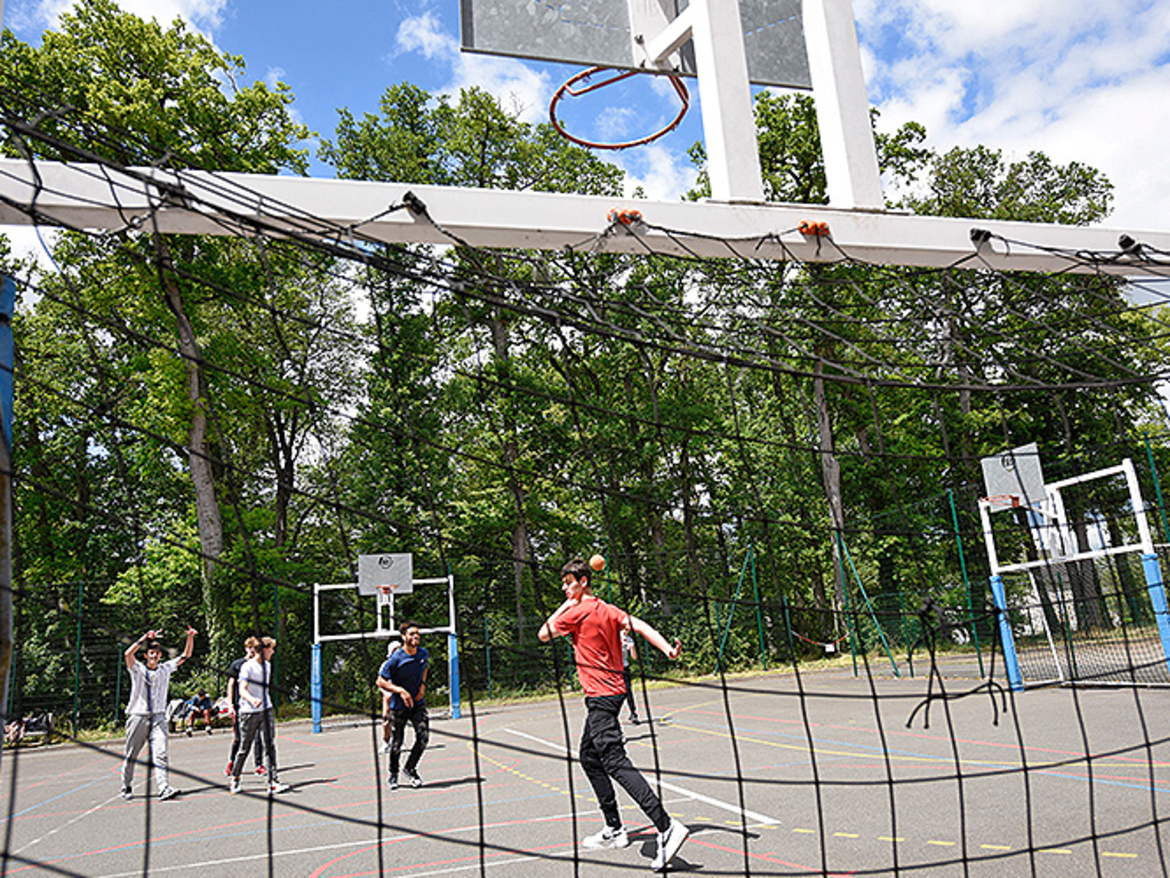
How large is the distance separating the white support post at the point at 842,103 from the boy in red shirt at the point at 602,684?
7.55 ft

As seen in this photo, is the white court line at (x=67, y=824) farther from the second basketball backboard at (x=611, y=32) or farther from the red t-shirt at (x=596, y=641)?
the second basketball backboard at (x=611, y=32)

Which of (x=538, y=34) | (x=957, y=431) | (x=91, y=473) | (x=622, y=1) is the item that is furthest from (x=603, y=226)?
(x=91, y=473)

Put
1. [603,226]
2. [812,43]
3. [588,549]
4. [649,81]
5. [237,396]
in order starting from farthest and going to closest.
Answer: [588,549]
[237,396]
[649,81]
[812,43]
[603,226]

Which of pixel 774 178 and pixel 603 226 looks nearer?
pixel 603 226

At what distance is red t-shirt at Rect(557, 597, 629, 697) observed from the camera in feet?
14.1

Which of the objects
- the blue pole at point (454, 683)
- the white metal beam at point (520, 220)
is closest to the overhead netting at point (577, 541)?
the white metal beam at point (520, 220)

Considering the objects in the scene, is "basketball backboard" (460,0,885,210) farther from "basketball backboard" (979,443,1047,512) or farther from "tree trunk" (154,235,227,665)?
"tree trunk" (154,235,227,665)

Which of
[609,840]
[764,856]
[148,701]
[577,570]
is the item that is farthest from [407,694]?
[764,856]

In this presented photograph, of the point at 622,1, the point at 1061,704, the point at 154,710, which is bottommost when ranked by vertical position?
the point at 1061,704

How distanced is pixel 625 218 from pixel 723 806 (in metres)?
4.23

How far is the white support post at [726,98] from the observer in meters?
2.79

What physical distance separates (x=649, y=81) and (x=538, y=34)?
787 millimetres

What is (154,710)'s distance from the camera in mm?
6969

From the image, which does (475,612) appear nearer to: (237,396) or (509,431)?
(509,431)
